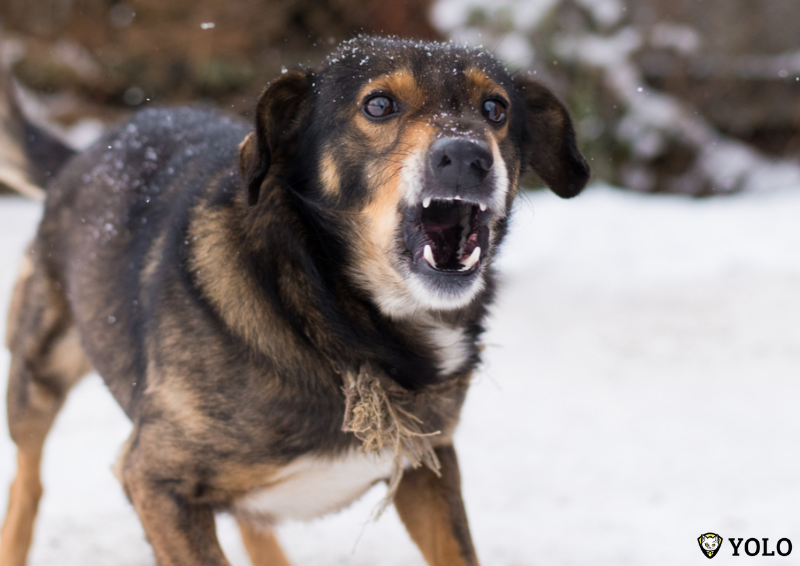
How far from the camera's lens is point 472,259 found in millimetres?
2178

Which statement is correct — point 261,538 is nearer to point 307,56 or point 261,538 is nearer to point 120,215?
point 120,215

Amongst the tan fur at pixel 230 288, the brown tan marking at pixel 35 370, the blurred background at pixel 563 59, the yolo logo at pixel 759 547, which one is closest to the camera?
the tan fur at pixel 230 288

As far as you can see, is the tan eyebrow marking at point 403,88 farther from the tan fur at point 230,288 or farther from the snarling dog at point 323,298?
the tan fur at point 230,288

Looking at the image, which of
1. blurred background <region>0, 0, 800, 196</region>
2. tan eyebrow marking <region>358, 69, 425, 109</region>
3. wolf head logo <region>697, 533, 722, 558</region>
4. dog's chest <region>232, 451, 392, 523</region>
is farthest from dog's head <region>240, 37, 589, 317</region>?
blurred background <region>0, 0, 800, 196</region>

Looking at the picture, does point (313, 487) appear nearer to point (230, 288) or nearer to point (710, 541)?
point (230, 288)

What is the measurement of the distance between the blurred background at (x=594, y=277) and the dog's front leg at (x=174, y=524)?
38.1 inches

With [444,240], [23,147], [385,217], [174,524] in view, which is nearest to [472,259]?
[444,240]

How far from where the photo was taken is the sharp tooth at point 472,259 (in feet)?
7.14

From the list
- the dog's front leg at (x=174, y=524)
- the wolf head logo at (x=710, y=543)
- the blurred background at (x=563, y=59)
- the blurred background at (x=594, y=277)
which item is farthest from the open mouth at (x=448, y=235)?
the blurred background at (x=563, y=59)

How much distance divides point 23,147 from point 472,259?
2.10m

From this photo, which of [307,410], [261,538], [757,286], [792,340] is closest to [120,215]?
[307,410]

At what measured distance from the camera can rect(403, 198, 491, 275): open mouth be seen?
214cm

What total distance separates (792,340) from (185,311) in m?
4.33

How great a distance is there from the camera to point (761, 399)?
448 cm
